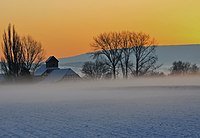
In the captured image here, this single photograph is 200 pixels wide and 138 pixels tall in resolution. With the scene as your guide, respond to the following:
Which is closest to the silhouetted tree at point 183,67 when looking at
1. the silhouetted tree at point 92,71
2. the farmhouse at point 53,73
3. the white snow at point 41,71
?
the silhouetted tree at point 92,71

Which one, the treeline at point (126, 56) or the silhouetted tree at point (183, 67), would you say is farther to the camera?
the silhouetted tree at point (183, 67)

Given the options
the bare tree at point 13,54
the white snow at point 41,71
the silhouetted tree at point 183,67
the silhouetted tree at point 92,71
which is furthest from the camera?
the silhouetted tree at point 183,67

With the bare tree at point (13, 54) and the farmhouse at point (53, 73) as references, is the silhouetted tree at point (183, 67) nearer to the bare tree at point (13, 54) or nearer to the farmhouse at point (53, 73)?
the farmhouse at point (53, 73)

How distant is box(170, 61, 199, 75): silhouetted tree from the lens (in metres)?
114

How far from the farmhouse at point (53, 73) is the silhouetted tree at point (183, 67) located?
33982 mm

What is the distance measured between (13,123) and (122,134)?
657cm

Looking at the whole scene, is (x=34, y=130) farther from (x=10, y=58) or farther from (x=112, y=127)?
(x=10, y=58)

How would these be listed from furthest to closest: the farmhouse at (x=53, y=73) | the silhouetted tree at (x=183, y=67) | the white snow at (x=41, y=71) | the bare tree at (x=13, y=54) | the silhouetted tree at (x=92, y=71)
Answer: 1. the silhouetted tree at (x=183, y=67)
2. the silhouetted tree at (x=92, y=71)
3. the white snow at (x=41, y=71)
4. the farmhouse at (x=53, y=73)
5. the bare tree at (x=13, y=54)

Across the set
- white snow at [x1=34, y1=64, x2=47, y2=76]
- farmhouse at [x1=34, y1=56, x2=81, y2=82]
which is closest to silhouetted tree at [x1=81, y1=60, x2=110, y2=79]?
farmhouse at [x1=34, y1=56, x2=81, y2=82]

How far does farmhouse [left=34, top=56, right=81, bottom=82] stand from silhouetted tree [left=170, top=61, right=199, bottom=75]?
3398cm

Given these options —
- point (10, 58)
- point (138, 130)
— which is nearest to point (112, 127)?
point (138, 130)

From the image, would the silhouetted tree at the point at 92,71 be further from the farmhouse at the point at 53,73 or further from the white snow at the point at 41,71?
the white snow at the point at 41,71

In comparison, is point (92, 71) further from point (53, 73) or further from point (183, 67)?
point (183, 67)

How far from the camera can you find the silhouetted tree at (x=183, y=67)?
372ft
